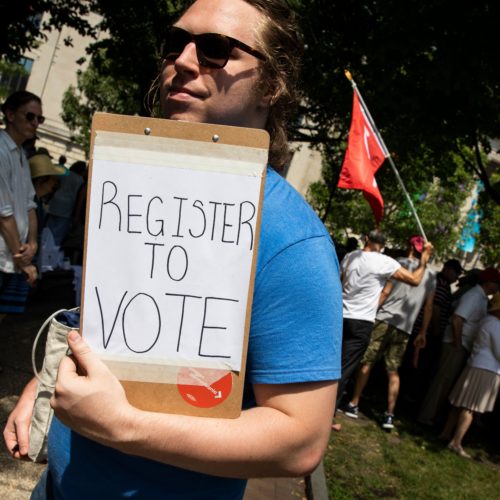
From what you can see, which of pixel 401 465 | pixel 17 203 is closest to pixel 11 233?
pixel 17 203

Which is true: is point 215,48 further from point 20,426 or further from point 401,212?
point 401,212

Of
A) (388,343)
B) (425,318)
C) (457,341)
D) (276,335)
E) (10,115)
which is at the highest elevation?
(10,115)

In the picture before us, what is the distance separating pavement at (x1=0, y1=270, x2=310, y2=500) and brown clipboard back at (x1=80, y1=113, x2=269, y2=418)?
282 centimetres

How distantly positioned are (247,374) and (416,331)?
7104 millimetres

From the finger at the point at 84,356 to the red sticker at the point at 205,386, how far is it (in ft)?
0.48

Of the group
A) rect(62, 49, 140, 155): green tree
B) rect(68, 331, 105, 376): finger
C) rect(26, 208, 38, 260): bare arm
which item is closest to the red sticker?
rect(68, 331, 105, 376): finger

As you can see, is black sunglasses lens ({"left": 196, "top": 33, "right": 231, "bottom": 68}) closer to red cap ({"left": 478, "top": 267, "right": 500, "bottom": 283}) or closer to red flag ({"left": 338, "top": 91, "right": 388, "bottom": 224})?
red flag ({"left": 338, "top": 91, "right": 388, "bottom": 224})

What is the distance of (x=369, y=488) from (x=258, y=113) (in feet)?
15.2

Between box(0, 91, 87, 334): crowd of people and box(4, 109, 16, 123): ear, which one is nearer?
box(0, 91, 87, 334): crowd of people

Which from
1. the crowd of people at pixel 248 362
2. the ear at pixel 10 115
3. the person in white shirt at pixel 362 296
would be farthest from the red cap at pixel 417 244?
the crowd of people at pixel 248 362

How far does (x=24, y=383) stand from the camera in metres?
4.99

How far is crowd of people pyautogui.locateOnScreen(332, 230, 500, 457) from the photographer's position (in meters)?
6.21

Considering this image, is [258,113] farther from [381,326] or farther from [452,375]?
[452,375]

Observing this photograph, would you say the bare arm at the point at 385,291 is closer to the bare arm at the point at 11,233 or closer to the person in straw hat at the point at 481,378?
the person in straw hat at the point at 481,378
